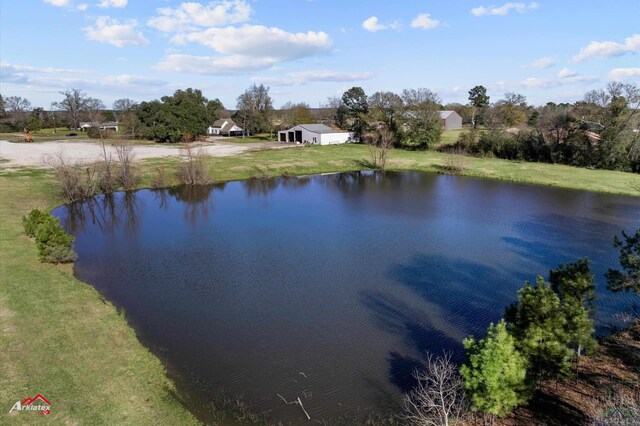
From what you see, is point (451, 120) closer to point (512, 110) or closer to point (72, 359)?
point (512, 110)

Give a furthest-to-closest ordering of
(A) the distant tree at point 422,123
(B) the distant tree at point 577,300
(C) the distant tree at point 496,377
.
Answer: (A) the distant tree at point 422,123 → (B) the distant tree at point 577,300 → (C) the distant tree at point 496,377

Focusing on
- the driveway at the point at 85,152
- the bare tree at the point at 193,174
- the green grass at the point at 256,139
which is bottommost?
the bare tree at the point at 193,174

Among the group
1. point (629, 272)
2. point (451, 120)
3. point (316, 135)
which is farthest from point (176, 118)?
point (629, 272)

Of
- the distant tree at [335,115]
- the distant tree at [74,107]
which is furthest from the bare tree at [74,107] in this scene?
the distant tree at [335,115]

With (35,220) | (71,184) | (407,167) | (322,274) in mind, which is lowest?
(322,274)

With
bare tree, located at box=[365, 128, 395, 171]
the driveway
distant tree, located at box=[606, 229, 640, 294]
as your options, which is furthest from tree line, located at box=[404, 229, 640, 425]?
the driveway

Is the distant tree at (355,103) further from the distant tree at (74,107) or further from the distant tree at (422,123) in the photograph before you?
the distant tree at (74,107)

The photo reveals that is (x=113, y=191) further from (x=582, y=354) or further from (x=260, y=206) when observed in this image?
(x=582, y=354)
